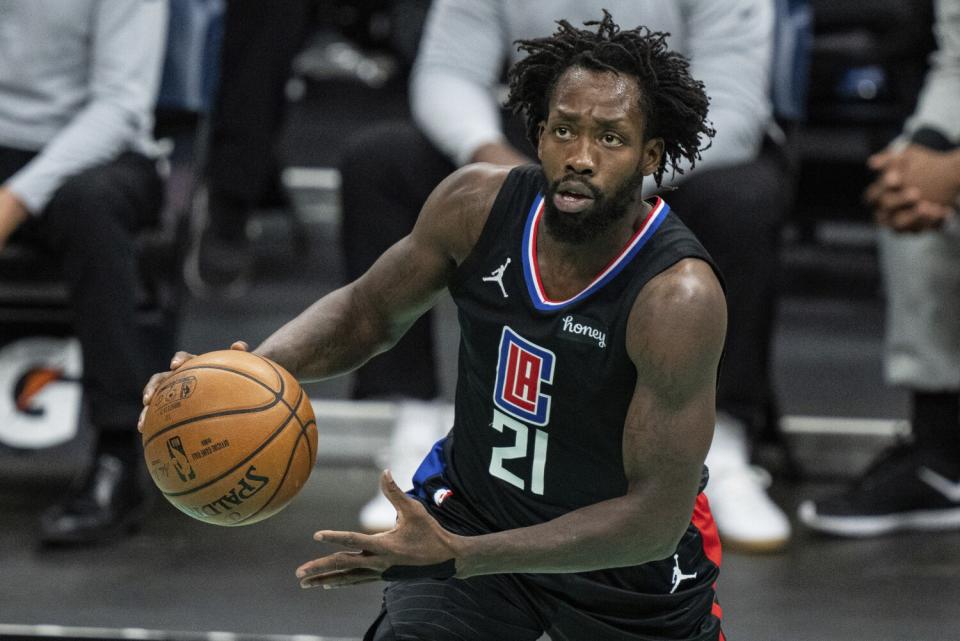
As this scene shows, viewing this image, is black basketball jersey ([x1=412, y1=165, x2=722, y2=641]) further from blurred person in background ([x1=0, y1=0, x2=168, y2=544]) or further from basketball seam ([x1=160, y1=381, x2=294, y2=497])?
blurred person in background ([x1=0, y1=0, x2=168, y2=544])

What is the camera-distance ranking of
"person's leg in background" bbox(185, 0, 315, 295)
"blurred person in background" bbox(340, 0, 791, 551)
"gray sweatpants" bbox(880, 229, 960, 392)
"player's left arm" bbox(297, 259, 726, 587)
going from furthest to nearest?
"person's leg in background" bbox(185, 0, 315, 295) → "gray sweatpants" bbox(880, 229, 960, 392) → "blurred person in background" bbox(340, 0, 791, 551) → "player's left arm" bbox(297, 259, 726, 587)

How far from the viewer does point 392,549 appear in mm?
1900

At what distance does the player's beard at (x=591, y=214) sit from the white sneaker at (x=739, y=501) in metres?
1.51

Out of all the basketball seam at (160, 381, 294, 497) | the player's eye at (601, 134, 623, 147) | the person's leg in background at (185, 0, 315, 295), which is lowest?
the person's leg in background at (185, 0, 315, 295)

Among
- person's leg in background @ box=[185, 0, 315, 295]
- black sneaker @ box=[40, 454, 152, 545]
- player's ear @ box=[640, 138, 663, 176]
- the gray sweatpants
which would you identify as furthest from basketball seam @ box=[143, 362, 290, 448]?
person's leg in background @ box=[185, 0, 315, 295]

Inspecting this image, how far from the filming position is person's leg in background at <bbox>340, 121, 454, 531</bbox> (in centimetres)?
368

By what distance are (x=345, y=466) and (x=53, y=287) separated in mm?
860

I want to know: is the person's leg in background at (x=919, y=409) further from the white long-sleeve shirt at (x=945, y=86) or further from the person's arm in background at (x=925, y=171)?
the white long-sleeve shirt at (x=945, y=86)

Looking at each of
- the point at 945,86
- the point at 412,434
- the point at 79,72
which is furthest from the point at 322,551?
→ the point at 945,86

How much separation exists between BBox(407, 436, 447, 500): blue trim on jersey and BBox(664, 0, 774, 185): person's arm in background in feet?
4.35

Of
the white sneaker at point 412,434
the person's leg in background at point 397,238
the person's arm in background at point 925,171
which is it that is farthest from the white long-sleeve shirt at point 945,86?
the white sneaker at point 412,434

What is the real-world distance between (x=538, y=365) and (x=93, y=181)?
1.64m

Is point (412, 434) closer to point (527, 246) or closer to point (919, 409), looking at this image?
point (919, 409)

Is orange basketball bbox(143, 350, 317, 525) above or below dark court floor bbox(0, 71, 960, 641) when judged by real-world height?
above
